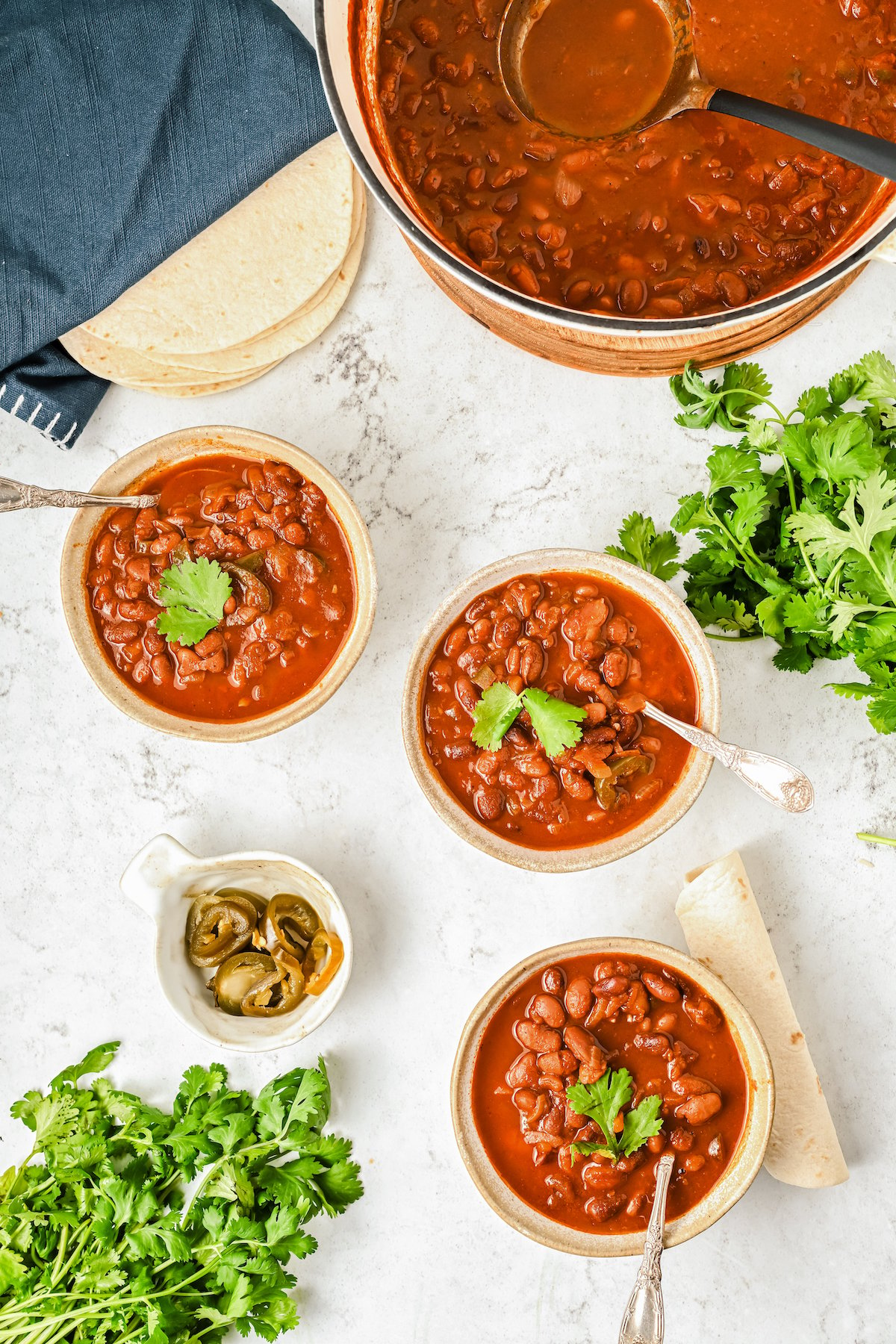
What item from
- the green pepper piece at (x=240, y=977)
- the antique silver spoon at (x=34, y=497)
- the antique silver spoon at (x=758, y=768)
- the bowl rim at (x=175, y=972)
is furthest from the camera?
the green pepper piece at (x=240, y=977)

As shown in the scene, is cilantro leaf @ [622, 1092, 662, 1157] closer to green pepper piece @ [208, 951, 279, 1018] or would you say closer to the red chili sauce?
the red chili sauce

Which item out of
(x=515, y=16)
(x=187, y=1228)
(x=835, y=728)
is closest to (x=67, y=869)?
(x=187, y=1228)

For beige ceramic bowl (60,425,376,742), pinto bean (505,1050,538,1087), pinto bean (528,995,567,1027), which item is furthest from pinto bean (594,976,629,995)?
beige ceramic bowl (60,425,376,742)

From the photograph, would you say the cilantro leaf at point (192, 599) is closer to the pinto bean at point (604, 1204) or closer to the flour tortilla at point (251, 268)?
the flour tortilla at point (251, 268)

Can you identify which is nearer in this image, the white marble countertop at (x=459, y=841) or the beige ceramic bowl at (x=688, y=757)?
the beige ceramic bowl at (x=688, y=757)

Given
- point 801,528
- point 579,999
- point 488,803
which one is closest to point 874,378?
point 801,528

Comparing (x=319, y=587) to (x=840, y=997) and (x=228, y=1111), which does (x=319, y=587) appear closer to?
(x=228, y=1111)

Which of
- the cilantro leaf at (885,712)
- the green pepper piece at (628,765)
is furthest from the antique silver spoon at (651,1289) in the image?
the cilantro leaf at (885,712)

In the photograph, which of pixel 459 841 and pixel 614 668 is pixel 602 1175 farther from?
pixel 614 668
